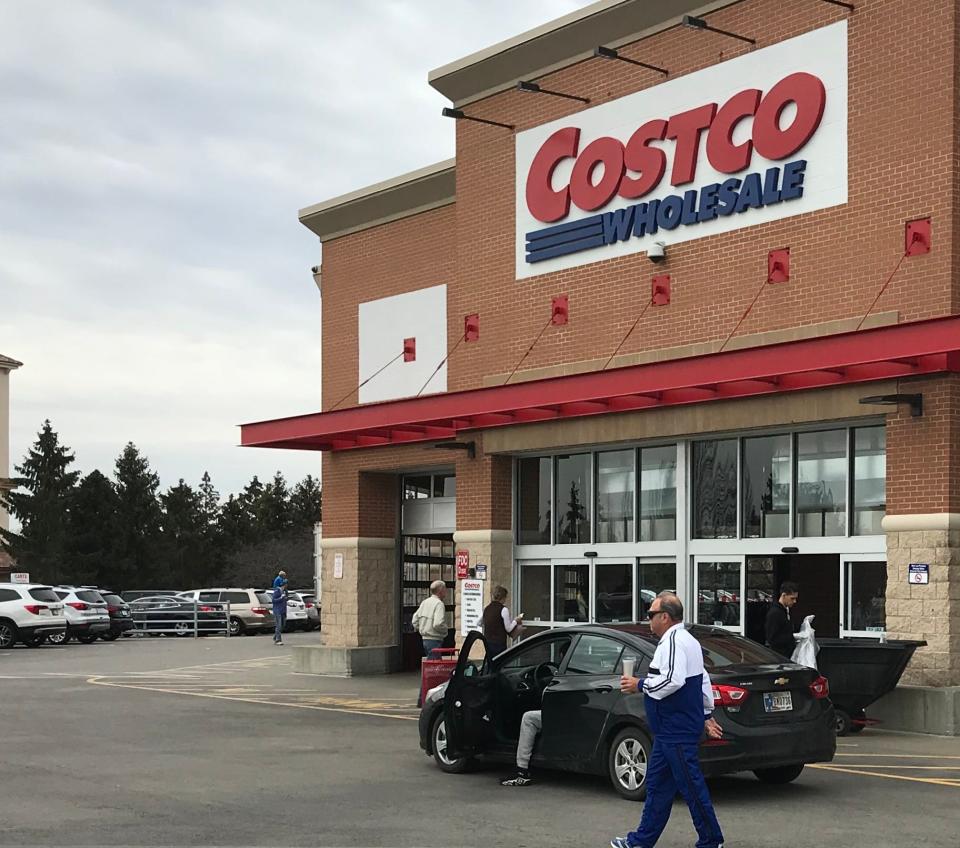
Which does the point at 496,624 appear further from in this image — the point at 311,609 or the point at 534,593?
the point at 311,609

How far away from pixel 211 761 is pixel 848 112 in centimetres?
1120

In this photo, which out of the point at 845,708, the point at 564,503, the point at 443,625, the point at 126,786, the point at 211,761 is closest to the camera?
the point at 126,786

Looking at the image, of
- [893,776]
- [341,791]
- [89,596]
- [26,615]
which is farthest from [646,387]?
[89,596]

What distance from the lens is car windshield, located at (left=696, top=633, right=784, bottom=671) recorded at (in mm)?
12625

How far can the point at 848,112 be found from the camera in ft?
63.8

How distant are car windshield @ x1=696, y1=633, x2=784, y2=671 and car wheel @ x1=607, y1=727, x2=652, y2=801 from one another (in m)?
0.83

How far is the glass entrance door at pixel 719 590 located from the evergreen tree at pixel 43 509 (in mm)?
70918

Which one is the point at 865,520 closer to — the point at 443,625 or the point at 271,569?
the point at 443,625

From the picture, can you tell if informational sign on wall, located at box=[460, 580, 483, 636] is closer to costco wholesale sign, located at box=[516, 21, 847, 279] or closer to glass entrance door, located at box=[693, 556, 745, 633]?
glass entrance door, located at box=[693, 556, 745, 633]

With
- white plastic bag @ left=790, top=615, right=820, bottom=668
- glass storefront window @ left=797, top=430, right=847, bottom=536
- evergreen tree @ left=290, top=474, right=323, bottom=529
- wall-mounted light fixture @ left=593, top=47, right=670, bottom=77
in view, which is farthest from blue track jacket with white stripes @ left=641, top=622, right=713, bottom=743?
evergreen tree @ left=290, top=474, right=323, bottom=529

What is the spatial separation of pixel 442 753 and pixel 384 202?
16.1 m

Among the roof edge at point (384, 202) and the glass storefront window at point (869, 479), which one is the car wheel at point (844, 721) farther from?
the roof edge at point (384, 202)

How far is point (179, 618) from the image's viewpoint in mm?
50312

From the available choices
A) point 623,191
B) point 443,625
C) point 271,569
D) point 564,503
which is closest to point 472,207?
point 623,191
